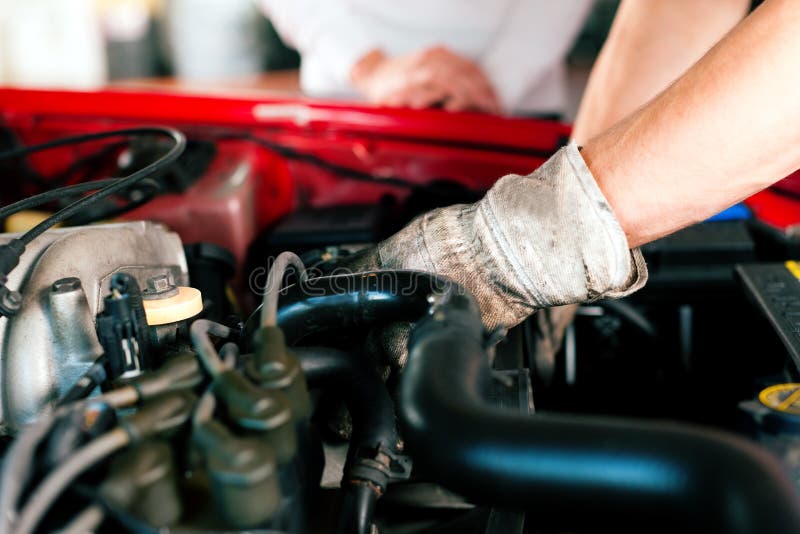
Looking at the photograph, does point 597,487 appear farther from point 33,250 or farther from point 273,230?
point 273,230

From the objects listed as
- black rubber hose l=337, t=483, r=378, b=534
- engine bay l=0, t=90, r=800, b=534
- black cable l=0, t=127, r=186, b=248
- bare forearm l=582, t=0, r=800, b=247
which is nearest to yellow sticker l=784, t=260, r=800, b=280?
engine bay l=0, t=90, r=800, b=534

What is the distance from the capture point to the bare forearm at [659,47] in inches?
42.6

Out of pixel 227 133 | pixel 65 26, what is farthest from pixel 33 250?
pixel 65 26

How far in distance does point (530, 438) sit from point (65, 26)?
13.6 ft

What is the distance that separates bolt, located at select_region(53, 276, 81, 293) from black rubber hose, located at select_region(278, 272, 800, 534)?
0.29 meters

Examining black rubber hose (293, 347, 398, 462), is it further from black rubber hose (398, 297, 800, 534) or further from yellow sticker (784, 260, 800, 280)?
yellow sticker (784, 260, 800, 280)

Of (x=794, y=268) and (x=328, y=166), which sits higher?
(x=328, y=166)

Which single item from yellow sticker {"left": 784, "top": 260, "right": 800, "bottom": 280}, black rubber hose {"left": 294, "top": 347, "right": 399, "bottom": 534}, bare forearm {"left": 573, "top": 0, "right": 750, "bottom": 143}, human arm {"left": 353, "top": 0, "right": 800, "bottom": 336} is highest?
bare forearm {"left": 573, "top": 0, "right": 750, "bottom": 143}

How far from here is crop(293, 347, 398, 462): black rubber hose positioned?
50 centimetres

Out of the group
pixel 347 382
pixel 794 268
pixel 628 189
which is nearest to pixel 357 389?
pixel 347 382

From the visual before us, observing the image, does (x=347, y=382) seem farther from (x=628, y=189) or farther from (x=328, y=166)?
(x=328, y=166)

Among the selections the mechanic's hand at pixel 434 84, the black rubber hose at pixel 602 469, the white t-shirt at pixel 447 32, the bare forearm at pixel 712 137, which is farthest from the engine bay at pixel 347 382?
the white t-shirt at pixel 447 32

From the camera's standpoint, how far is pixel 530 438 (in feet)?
1.17

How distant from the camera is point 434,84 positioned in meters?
1.53
